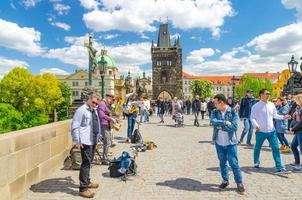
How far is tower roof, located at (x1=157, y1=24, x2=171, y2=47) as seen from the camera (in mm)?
100188

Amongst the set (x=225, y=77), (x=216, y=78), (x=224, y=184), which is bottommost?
(x=224, y=184)

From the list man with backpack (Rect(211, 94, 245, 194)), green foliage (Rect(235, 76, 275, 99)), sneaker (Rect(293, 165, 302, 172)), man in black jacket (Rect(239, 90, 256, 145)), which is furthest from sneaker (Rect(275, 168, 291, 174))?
green foliage (Rect(235, 76, 275, 99))

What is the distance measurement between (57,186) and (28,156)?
2.60 feet

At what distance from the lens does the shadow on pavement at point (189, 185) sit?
21.7ft

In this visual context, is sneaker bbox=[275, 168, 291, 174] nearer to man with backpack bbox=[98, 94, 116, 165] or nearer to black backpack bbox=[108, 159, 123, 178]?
black backpack bbox=[108, 159, 123, 178]

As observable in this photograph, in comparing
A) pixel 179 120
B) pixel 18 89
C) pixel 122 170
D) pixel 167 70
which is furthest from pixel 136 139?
pixel 167 70

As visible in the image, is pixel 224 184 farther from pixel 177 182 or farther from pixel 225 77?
pixel 225 77

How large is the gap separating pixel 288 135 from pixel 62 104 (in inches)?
2293

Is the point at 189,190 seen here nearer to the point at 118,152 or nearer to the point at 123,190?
the point at 123,190

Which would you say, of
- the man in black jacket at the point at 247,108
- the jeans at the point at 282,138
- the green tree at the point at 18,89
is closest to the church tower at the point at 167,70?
the green tree at the point at 18,89

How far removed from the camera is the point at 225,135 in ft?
21.5

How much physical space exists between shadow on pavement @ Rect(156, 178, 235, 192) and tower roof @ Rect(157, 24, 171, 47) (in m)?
93.8

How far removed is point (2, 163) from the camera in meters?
5.44

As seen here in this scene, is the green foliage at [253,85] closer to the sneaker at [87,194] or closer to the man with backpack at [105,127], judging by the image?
the man with backpack at [105,127]
